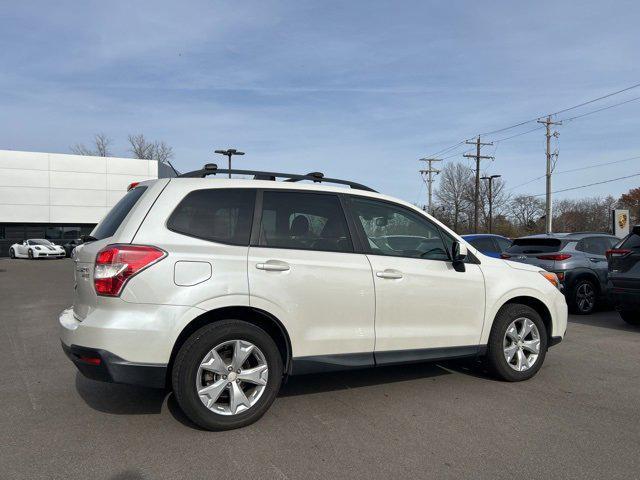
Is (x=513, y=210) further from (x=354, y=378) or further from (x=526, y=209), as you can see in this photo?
(x=354, y=378)

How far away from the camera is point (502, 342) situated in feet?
16.5

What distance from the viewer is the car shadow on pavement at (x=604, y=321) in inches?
331

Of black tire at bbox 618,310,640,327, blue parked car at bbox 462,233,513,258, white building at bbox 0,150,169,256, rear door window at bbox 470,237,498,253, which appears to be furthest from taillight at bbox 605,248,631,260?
white building at bbox 0,150,169,256

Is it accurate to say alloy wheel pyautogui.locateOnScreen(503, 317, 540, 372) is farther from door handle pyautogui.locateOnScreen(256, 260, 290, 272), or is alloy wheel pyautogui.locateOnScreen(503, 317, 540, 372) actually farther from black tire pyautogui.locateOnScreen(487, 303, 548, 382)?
door handle pyautogui.locateOnScreen(256, 260, 290, 272)

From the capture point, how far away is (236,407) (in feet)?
12.6

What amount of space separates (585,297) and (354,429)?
25.1 ft

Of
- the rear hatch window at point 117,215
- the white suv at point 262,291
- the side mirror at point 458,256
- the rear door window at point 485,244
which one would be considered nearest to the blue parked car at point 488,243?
the rear door window at point 485,244

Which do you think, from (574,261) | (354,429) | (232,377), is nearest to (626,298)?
(574,261)

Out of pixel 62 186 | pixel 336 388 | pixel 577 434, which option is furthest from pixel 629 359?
pixel 62 186

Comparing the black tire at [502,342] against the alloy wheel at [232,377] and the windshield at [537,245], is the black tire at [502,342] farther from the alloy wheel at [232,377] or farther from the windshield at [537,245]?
the windshield at [537,245]

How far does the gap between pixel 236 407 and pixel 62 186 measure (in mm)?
42288

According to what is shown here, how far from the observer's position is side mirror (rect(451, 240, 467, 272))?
15.6ft

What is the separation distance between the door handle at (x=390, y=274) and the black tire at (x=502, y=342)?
1296mm

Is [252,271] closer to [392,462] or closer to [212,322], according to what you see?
[212,322]
